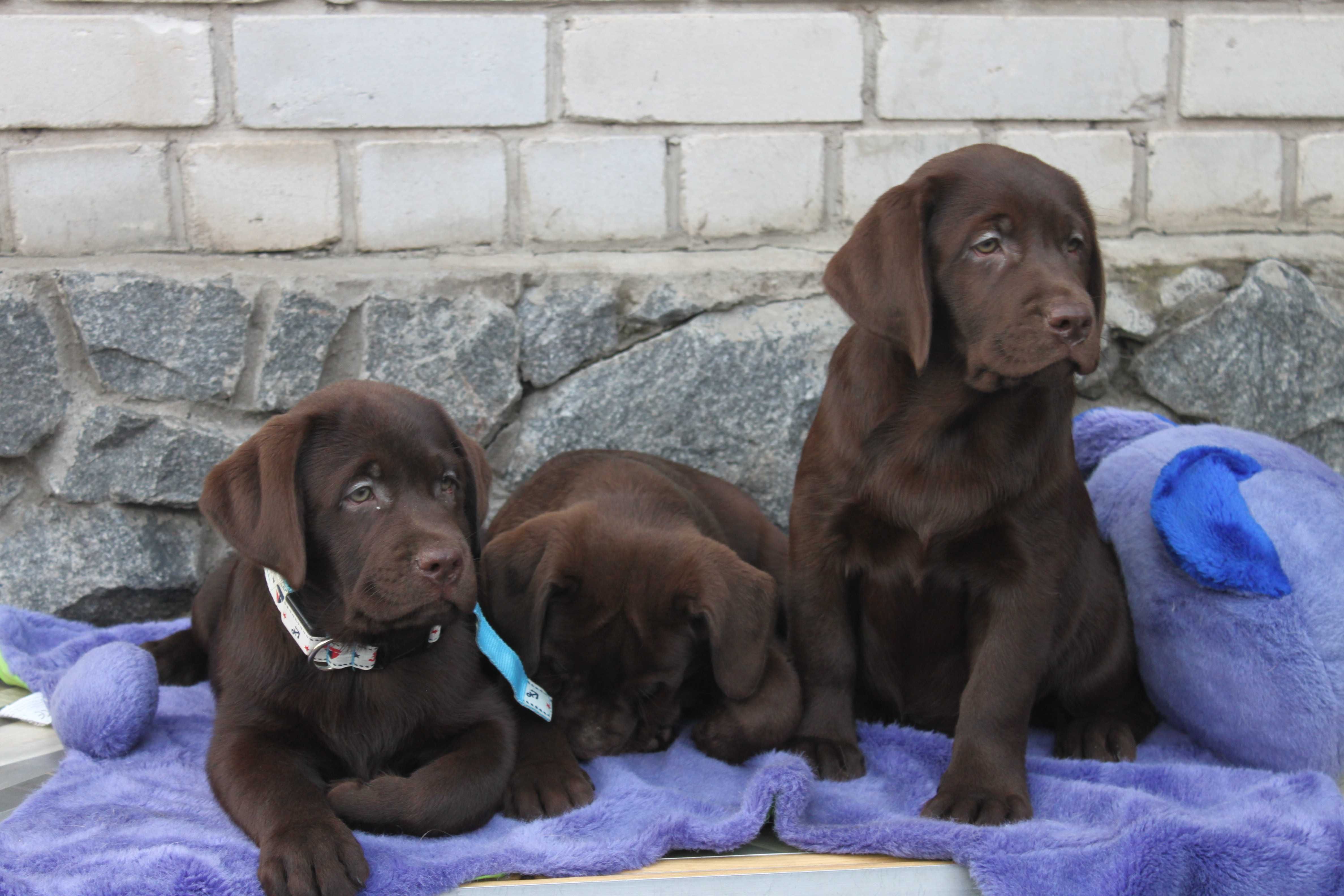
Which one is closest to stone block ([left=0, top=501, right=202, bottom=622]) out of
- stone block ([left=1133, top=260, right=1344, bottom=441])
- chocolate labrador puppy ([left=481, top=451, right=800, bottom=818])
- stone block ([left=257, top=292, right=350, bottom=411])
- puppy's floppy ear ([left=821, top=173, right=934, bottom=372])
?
stone block ([left=257, top=292, right=350, bottom=411])

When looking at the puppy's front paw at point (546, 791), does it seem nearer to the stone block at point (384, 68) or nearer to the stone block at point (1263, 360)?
the stone block at point (384, 68)

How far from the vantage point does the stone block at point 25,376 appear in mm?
3883

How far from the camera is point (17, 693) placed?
11.9 feet

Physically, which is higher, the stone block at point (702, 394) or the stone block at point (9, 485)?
the stone block at point (702, 394)

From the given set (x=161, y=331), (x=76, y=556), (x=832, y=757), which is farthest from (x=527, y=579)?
(x=76, y=556)

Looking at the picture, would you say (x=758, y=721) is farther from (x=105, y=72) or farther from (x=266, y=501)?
(x=105, y=72)

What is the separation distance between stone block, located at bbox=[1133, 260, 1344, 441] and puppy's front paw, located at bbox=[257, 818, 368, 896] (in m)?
3.22

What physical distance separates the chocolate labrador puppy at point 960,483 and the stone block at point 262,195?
75.8 inches

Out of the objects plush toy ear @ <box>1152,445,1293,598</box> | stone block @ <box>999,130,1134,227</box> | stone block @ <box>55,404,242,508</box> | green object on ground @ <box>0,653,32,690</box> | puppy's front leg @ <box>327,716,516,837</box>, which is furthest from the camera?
stone block @ <box>999,130,1134,227</box>

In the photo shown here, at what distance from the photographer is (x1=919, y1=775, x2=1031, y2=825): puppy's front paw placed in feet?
8.51

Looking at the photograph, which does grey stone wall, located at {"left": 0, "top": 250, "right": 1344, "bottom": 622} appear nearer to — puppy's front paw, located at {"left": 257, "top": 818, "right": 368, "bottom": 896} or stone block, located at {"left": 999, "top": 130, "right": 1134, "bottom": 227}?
stone block, located at {"left": 999, "top": 130, "right": 1134, "bottom": 227}

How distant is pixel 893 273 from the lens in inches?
108

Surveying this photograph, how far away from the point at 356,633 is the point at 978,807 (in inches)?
56.1

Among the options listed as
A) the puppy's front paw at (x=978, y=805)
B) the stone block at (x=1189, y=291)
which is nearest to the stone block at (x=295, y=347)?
the puppy's front paw at (x=978, y=805)
